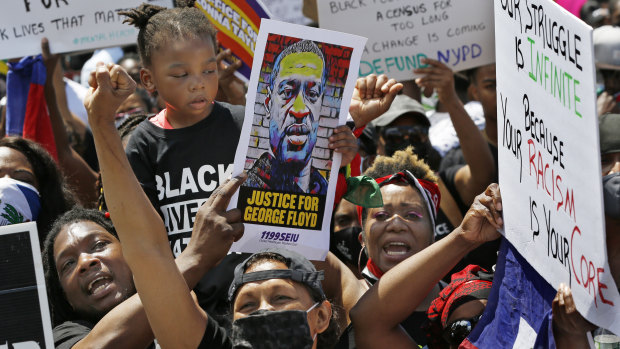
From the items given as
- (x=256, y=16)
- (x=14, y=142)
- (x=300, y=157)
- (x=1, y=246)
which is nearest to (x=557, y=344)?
(x=300, y=157)

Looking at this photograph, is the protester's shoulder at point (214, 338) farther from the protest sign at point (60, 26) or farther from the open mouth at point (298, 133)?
the protest sign at point (60, 26)

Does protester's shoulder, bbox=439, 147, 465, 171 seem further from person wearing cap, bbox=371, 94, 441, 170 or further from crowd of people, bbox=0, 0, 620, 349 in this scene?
crowd of people, bbox=0, 0, 620, 349

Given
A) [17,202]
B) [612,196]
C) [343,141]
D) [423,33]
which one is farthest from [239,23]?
[612,196]

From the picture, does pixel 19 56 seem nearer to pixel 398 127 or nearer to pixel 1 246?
pixel 398 127

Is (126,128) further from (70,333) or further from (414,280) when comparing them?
(414,280)

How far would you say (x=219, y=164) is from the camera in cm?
353

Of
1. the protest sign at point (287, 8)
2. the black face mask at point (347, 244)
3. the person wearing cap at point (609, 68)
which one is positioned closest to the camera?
the black face mask at point (347, 244)

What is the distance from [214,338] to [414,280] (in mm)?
675

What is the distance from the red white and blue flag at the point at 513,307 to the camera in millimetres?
2828

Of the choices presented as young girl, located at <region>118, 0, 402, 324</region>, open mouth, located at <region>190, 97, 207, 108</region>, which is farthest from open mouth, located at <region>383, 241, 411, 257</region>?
open mouth, located at <region>190, 97, 207, 108</region>

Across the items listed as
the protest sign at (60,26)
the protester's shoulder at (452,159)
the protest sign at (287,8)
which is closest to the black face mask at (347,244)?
the protester's shoulder at (452,159)

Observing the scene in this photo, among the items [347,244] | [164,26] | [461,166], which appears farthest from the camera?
[461,166]

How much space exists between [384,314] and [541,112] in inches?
36.6

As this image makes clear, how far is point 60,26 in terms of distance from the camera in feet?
17.1
